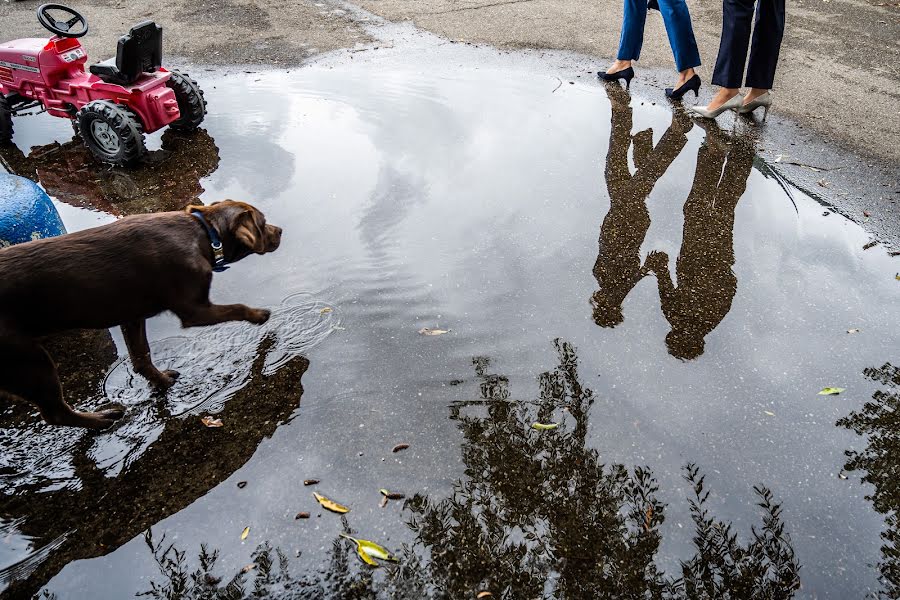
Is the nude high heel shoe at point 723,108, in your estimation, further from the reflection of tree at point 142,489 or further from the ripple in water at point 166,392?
the reflection of tree at point 142,489

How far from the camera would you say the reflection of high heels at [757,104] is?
624cm

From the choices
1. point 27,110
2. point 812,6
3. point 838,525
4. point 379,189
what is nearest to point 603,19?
point 812,6

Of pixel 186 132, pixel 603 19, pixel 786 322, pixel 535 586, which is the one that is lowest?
pixel 535 586

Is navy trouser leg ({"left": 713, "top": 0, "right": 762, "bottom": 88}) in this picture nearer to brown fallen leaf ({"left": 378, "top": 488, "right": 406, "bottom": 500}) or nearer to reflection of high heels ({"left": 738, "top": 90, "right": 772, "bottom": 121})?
reflection of high heels ({"left": 738, "top": 90, "right": 772, "bottom": 121})

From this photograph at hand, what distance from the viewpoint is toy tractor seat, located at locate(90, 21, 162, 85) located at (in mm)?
5031

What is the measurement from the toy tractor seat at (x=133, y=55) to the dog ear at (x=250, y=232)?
2605 mm

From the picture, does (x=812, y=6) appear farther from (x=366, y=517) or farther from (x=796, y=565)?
(x=366, y=517)

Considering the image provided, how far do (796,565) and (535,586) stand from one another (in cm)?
108

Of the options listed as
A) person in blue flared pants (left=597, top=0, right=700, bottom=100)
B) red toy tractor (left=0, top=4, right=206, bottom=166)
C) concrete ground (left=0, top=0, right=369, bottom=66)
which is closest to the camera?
red toy tractor (left=0, top=4, right=206, bottom=166)

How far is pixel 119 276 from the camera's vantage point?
2.92 metres

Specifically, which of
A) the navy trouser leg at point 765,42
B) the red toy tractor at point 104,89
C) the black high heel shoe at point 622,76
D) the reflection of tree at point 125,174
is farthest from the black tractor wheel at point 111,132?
the navy trouser leg at point 765,42

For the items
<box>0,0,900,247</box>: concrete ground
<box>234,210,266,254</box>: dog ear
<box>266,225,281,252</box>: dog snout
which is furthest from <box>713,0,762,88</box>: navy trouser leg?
<box>234,210,266,254</box>: dog ear

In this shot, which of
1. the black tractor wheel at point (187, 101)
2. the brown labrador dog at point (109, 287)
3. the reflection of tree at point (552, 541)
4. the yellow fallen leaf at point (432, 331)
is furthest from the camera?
the black tractor wheel at point (187, 101)

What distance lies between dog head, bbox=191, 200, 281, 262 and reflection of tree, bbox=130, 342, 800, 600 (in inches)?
61.7
